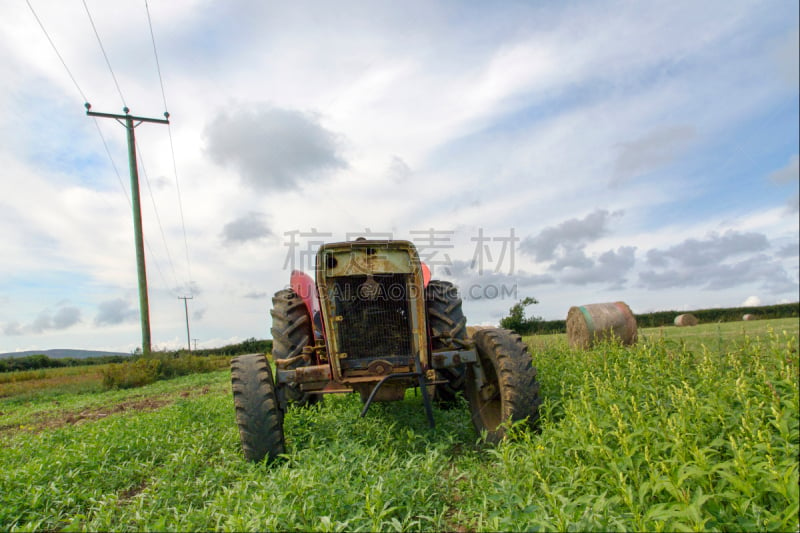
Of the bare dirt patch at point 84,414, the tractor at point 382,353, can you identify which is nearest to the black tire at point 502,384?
the tractor at point 382,353

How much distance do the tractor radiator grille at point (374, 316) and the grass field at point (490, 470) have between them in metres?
0.78

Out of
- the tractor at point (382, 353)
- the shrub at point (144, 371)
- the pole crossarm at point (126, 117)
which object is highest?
the pole crossarm at point (126, 117)

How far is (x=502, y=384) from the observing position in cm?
428

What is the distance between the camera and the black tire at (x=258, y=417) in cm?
408

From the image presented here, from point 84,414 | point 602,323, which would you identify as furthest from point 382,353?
point 602,323

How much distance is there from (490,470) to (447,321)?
1.81 metres

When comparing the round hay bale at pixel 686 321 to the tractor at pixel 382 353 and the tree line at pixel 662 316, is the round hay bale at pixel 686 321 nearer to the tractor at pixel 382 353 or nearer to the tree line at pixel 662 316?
the tree line at pixel 662 316

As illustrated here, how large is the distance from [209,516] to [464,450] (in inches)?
84.3

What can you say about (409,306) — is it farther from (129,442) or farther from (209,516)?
(129,442)

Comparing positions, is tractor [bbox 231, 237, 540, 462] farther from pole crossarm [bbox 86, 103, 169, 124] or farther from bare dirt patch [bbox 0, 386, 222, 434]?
pole crossarm [bbox 86, 103, 169, 124]

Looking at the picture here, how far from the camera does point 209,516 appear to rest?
2.99m

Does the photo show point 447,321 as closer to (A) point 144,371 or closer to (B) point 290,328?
(B) point 290,328

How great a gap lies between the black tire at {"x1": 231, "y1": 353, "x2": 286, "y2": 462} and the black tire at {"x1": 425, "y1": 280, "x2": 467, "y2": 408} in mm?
1737

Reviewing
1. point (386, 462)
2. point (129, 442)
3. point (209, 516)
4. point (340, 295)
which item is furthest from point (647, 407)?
point (129, 442)
